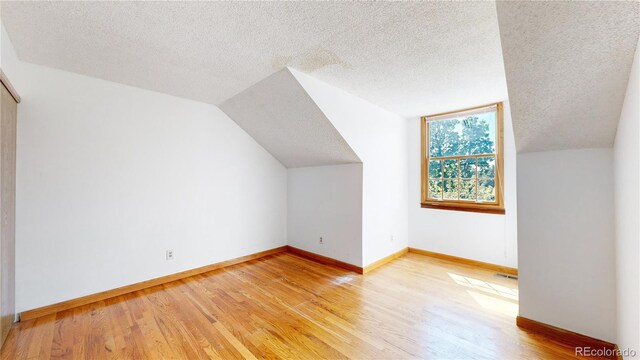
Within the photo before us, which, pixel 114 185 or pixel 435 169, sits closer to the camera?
pixel 114 185

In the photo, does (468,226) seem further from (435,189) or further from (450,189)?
(435,189)

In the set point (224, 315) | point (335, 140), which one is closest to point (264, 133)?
point (335, 140)

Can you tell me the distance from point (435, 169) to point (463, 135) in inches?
24.6

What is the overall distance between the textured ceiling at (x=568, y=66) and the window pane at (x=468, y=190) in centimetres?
178

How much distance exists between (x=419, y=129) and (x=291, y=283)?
3.03 metres

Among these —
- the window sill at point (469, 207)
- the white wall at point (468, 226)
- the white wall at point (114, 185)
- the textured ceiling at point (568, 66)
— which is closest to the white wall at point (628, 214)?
the textured ceiling at point (568, 66)

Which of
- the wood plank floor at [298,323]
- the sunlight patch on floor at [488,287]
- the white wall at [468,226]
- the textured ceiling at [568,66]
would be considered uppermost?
the textured ceiling at [568,66]

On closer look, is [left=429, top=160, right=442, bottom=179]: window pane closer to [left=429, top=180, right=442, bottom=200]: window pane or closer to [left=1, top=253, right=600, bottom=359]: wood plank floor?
[left=429, top=180, right=442, bottom=200]: window pane

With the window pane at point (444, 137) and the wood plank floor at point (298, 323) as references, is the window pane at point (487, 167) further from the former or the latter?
the wood plank floor at point (298, 323)

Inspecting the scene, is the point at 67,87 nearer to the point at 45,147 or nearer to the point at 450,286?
the point at 45,147

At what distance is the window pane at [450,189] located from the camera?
364 cm

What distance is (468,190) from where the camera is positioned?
11.6 feet

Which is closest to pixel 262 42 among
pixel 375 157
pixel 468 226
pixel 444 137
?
pixel 375 157

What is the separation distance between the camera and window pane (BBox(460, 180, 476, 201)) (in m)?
3.48
